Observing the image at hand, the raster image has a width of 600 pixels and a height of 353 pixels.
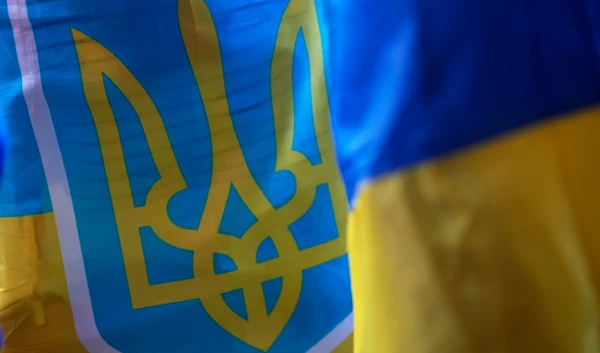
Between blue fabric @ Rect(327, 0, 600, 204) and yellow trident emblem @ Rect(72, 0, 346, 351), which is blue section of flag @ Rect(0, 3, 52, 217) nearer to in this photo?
yellow trident emblem @ Rect(72, 0, 346, 351)

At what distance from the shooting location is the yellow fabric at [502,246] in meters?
0.39

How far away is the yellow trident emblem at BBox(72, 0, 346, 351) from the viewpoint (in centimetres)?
54

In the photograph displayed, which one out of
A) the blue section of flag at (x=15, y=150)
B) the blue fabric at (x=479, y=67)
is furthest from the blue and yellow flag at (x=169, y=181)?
the blue fabric at (x=479, y=67)

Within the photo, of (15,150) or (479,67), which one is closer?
(479,67)

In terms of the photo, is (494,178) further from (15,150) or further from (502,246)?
(15,150)

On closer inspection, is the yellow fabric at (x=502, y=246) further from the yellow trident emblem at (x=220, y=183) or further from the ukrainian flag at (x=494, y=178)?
the yellow trident emblem at (x=220, y=183)

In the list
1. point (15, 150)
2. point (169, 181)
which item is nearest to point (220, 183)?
point (169, 181)

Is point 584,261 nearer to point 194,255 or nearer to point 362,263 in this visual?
point 362,263

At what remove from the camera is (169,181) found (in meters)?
0.57

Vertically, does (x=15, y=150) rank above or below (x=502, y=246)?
above

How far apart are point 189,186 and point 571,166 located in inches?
13.5

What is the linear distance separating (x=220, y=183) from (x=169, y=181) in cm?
5

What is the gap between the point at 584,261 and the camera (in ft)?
1.27

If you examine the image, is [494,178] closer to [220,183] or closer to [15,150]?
[220,183]
